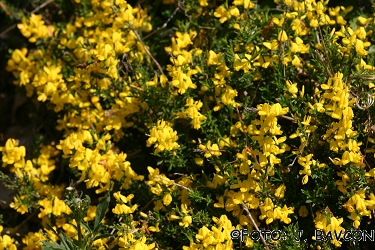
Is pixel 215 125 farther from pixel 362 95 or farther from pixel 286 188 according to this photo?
pixel 362 95

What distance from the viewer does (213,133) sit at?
8.09ft

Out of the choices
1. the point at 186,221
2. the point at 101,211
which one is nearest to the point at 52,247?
the point at 101,211

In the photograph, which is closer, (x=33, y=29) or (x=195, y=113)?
(x=195, y=113)

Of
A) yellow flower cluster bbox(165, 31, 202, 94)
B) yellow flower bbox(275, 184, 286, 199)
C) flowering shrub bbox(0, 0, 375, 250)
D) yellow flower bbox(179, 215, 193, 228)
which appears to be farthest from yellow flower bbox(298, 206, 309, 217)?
yellow flower cluster bbox(165, 31, 202, 94)

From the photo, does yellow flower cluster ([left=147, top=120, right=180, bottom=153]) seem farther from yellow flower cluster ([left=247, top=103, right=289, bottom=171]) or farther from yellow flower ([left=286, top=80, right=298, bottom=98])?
yellow flower ([left=286, top=80, right=298, bottom=98])

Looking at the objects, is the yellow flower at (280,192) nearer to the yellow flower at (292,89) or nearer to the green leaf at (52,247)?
the yellow flower at (292,89)

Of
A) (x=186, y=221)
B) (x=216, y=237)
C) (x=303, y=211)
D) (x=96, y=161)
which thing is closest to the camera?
(x=216, y=237)

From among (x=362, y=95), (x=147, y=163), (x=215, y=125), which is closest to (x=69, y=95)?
(x=147, y=163)

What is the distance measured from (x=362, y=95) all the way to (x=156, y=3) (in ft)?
4.74

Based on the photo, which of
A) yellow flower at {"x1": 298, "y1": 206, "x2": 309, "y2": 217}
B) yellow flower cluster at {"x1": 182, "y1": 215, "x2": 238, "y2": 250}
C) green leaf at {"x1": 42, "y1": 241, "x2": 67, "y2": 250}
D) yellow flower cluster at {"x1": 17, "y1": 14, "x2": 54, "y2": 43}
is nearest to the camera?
yellow flower cluster at {"x1": 182, "y1": 215, "x2": 238, "y2": 250}

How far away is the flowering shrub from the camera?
2156 millimetres

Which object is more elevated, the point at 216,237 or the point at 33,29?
the point at 33,29

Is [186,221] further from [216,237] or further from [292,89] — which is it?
[292,89]

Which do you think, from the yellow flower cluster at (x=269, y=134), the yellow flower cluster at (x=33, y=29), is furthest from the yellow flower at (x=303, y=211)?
the yellow flower cluster at (x=33, y=29)
